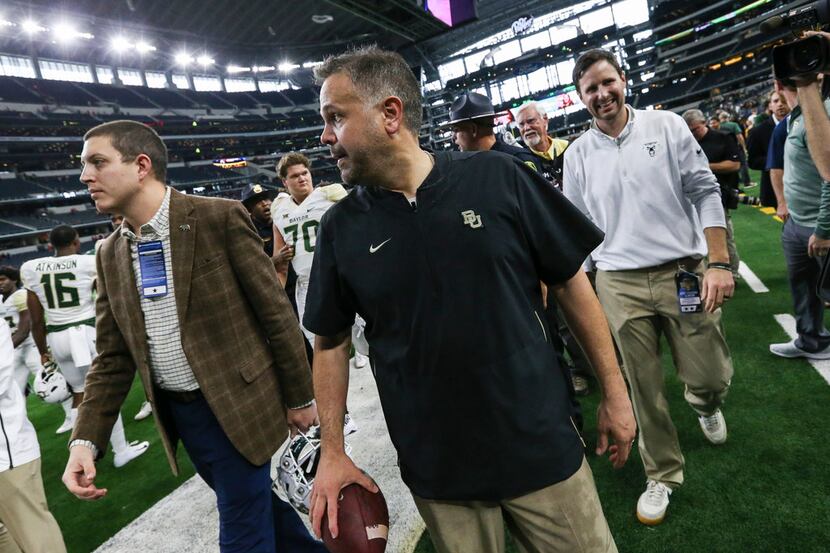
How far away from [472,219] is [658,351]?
1.78 metres

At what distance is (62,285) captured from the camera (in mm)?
4332

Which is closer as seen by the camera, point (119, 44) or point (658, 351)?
point (658, 351)

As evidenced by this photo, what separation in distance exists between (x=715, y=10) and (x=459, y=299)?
192 ft

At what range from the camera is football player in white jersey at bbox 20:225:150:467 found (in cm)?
429

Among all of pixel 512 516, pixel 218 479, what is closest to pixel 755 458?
pixel 512 516

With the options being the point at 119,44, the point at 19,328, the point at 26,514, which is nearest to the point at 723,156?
the point at 26,514

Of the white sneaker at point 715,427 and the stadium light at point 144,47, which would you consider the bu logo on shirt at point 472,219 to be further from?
the stadium light at point 144,47

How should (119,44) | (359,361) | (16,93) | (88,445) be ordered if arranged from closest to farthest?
(88,445), (359,361), (16,93), (119,44)

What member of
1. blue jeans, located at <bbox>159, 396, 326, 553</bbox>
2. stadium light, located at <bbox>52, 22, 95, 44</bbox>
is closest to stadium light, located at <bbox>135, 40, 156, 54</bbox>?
stadium light, located at <bbox>52, 22, 95, 44</bbox>

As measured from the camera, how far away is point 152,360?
1.87 meters

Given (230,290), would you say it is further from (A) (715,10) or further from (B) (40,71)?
(A) (715,10)

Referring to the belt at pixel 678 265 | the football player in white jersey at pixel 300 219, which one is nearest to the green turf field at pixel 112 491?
the football player in white jersey at pixel 300 219

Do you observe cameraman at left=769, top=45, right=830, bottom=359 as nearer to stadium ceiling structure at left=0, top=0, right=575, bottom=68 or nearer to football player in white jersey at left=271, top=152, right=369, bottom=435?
football player in white jersey at left=271, top=152, right=369, bottom=435

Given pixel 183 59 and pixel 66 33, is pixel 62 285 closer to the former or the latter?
pixel 66 33
